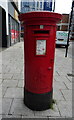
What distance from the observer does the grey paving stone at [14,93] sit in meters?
3.08

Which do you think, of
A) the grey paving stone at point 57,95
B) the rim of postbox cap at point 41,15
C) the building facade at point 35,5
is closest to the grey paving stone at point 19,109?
the grey paving stone at point 57,95

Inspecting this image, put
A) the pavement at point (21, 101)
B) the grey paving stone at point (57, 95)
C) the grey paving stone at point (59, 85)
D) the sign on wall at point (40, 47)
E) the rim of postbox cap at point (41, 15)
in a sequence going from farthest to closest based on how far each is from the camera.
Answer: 1. the grey paving stone at point (59, 85)
2. the grey paving stone at point (57, 95)
3. the pavement at point (21, 101)
4. the sign on wall at point (40, 47)
5. the rim of postbox cap at point (41, 15)

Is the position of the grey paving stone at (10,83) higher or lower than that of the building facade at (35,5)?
lower

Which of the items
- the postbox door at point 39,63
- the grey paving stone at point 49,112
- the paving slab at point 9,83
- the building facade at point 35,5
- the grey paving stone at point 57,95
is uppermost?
the building facade at point 35,5

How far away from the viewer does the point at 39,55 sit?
2250 millimetres

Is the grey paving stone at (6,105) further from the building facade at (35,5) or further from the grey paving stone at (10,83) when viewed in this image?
the building facade at (35,5)

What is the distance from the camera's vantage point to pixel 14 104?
271cm

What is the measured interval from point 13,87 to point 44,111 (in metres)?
1.36

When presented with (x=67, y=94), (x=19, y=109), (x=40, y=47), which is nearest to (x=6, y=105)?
(x=19, y=109)

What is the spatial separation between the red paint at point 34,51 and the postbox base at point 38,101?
0.31 ft

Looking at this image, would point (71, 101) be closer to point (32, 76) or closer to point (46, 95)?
point (46, 95)

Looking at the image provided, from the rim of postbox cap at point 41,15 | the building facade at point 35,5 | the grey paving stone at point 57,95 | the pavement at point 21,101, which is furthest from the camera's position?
the building facade at point 35,5

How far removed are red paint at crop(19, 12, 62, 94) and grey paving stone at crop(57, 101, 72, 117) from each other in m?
0.52

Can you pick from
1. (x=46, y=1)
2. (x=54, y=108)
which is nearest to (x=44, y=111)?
(x=54, y=108)
